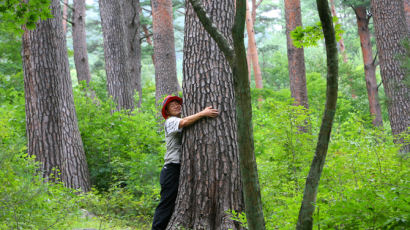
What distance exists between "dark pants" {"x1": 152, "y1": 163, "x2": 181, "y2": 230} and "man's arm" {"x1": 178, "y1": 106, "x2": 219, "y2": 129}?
72cm

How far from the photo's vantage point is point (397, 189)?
2766 millimetres

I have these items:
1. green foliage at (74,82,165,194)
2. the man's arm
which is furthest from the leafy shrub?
green foliage at (74,82,165,194)

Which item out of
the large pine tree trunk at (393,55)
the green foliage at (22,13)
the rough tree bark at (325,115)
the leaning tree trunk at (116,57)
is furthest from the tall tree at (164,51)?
the rough tree bark at (325,115)

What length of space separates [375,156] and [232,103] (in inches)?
74.2

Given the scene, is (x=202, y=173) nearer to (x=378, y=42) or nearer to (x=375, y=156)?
(x=375, y=156)

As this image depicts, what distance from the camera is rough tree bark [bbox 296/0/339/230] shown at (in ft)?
8.29

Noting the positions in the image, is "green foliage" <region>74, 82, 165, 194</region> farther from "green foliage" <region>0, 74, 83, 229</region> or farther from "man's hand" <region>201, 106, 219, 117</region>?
"man's hand" <region>201, 106, 219, 117</region>

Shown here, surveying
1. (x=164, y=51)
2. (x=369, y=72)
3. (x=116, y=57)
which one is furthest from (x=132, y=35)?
(x=369, y=72)

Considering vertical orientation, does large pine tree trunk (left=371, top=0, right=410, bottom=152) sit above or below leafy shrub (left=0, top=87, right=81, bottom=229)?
above

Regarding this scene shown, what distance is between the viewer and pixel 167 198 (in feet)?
17.4

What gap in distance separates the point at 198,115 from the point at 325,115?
7.85ft

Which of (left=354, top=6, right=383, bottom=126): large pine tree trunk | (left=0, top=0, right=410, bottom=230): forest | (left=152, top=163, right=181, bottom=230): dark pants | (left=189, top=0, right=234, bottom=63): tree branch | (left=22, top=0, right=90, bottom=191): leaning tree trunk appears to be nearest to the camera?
(left=0, top=0, right=410, bottom=230): forest

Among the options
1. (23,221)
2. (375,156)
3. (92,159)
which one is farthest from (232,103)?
(92,159)

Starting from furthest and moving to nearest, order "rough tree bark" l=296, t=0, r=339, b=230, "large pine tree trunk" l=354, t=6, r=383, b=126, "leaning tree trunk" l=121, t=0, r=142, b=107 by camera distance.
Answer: "leaning tree trunk" l=121, t=0, r=142, b=107 < "large pine tree trunk" l=354, t=6, r=383, b=126 < "rough tree bark" l=296, t=0, r=339, b=230
